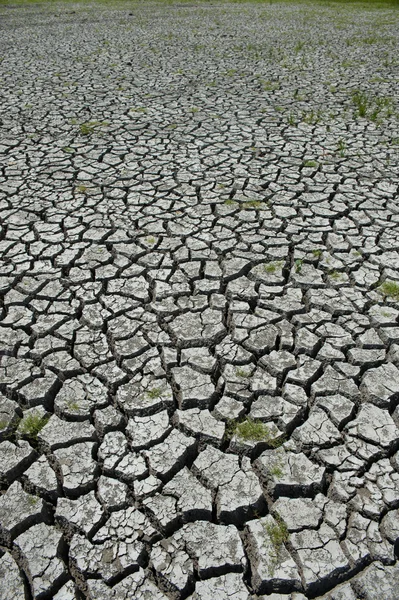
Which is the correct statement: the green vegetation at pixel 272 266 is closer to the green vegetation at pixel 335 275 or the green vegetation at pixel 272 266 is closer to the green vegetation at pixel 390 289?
the green vegetation at pixel 335 275

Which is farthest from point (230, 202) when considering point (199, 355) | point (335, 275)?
point (199, 355)

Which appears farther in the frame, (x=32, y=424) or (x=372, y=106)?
(x=372, y=106)

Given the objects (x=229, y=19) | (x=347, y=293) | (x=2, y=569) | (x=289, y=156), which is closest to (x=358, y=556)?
(x=2, y=569)

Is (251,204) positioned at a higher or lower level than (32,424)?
higher

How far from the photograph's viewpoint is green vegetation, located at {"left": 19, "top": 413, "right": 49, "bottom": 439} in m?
2.40

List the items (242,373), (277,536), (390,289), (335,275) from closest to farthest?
(277,536), (242,373), (390,289), (335,275)

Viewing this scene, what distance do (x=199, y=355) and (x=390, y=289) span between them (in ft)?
4.47

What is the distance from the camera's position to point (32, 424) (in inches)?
95.7

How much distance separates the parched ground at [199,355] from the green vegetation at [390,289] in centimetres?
1

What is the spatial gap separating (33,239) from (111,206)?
758 mm

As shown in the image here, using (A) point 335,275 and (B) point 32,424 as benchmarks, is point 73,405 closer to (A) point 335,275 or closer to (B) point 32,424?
(B) point 32,424

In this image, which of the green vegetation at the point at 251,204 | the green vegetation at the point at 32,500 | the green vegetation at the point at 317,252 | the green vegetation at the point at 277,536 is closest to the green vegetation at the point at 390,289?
the green vegetation at the point at 317,252

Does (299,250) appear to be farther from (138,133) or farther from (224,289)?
(138,133)

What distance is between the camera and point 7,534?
2008 millimetres
